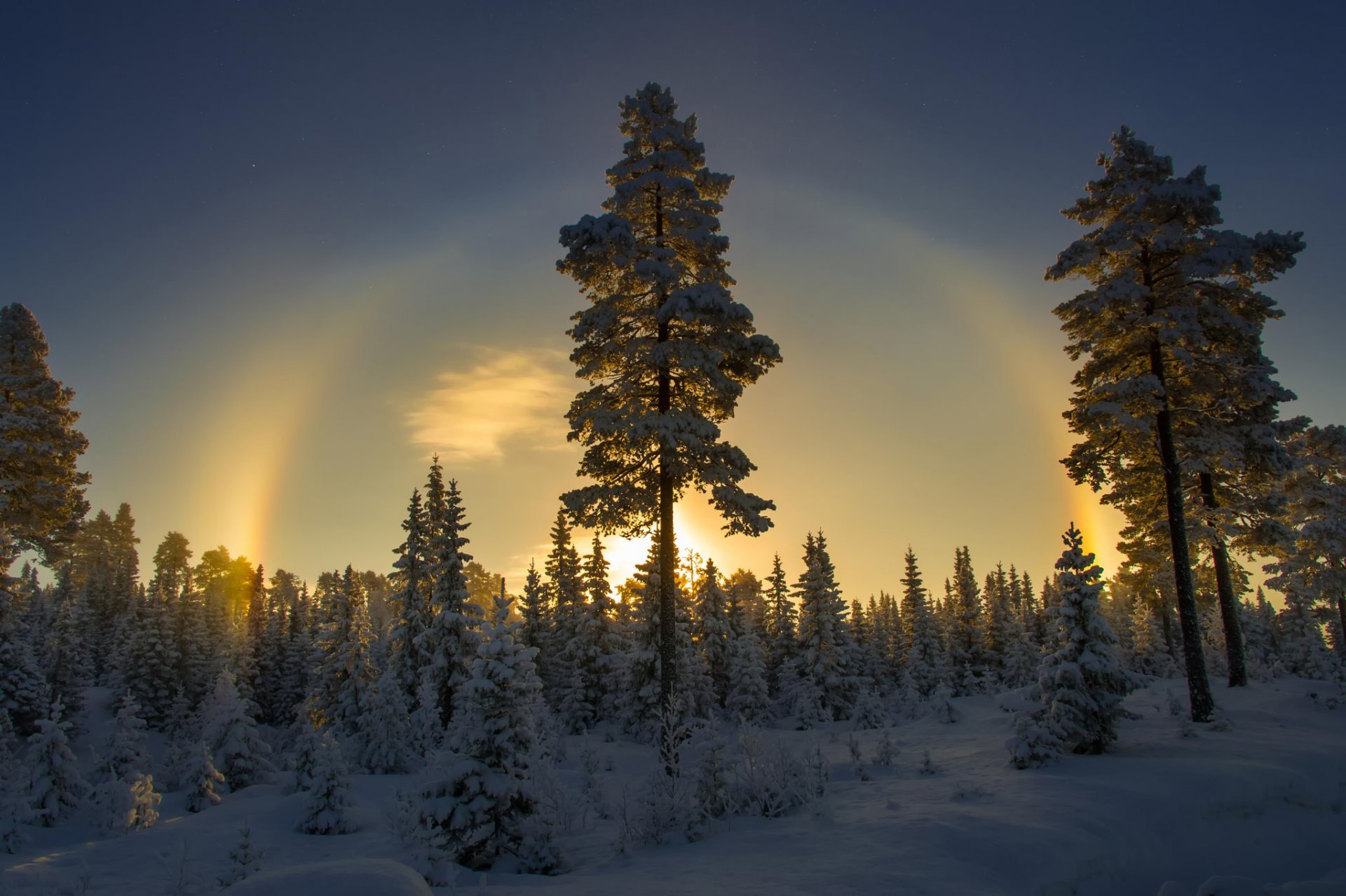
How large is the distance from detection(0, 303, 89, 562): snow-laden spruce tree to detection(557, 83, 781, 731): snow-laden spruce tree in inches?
904

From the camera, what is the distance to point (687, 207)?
17.7 metres

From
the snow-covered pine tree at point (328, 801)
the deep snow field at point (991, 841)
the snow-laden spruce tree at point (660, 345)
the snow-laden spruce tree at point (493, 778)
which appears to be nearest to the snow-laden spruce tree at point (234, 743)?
the snow-covered pine tree at point (328, 801)

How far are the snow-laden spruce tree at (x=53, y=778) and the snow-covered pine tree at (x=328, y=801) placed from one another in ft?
32.8

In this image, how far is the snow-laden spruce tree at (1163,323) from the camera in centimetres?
1683

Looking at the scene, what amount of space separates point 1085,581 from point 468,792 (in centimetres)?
1207

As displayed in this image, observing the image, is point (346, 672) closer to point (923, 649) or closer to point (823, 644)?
point (823, 644)

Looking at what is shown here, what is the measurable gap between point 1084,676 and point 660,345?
11104 millimetres

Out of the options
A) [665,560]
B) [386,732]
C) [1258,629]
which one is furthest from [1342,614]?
[386,732]

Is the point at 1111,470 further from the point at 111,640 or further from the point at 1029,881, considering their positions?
the point at 111,640

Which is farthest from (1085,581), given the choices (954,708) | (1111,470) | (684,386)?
(954,708)

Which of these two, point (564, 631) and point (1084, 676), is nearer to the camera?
point (1084, 676)

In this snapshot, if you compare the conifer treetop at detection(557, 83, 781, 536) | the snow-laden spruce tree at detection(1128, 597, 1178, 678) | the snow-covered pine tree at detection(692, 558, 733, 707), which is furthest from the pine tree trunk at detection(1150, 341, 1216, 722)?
the snow-laden spruce tree at detection(1128, 597, 1178, 678)

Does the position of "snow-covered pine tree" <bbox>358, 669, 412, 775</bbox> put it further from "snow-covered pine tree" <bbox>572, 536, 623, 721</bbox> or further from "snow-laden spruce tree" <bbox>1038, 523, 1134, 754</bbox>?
"snow-laden spruce tree" <bbox>1038, 523, 1134, 754</bbox>

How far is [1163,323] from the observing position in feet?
54.8
